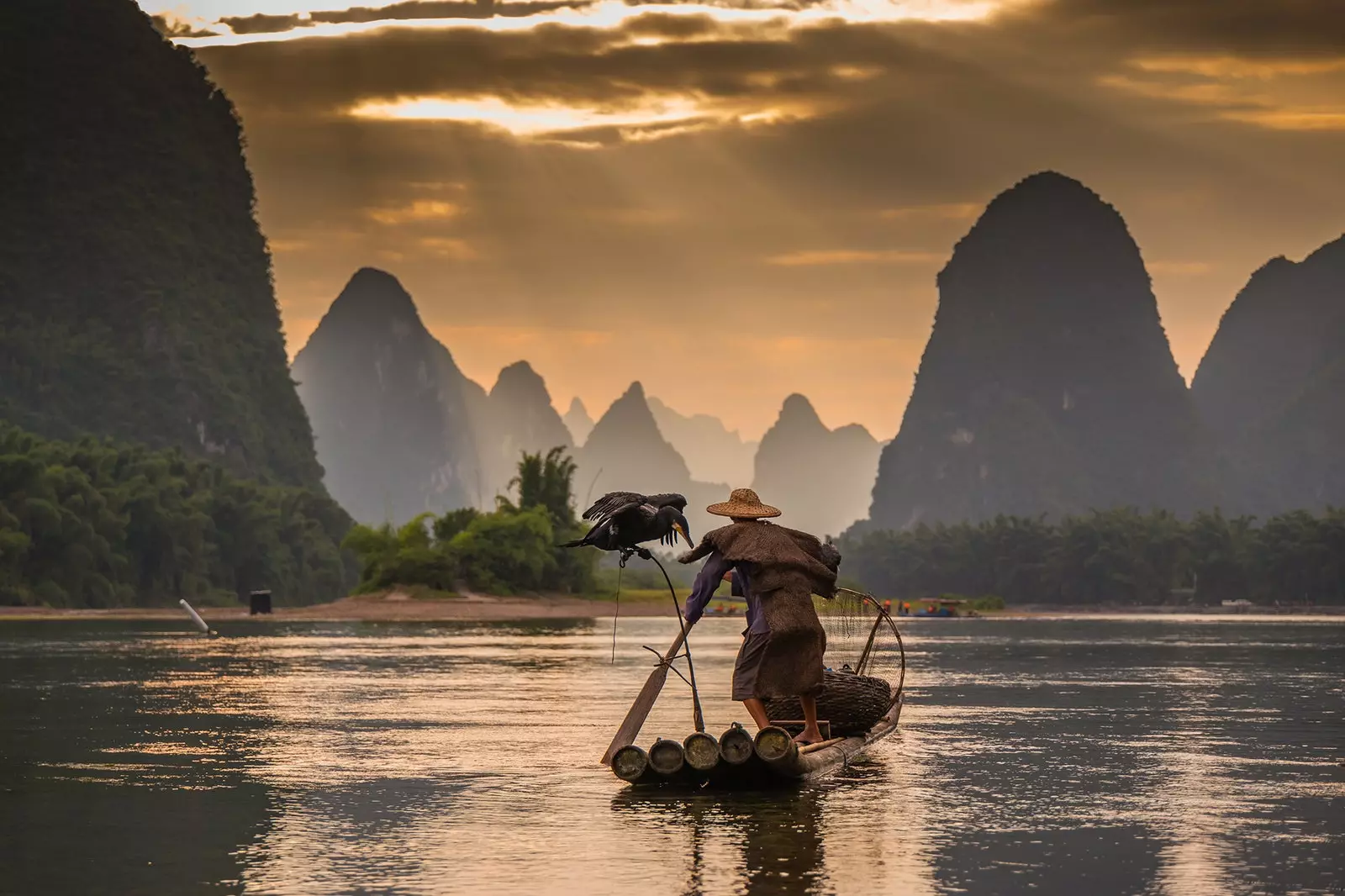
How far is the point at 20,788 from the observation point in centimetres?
1494

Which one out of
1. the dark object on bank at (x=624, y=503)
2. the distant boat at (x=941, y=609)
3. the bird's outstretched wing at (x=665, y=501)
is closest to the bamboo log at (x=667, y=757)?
the dark object on bank at (x=624, y=503)

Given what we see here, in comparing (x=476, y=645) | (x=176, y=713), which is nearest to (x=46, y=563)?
(x=476, y=645)

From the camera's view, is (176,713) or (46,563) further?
(46,563)

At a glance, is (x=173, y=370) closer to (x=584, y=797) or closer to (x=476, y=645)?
(x=476, y=645)

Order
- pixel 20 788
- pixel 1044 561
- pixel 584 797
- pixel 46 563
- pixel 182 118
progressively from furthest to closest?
pixel 182 118 < pixel 1044 561 < pixel 46 563 < pixel 20 788 < pixel 584 797

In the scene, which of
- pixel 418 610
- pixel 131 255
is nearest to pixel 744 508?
pixel 418 610

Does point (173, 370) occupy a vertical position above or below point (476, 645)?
above

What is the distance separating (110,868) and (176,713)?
12.6 meters

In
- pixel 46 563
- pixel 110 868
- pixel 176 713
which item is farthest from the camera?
pixel 46 563

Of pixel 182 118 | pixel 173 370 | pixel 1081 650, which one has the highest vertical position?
pixel 182 118

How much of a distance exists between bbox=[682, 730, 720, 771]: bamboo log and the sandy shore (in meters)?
64.1

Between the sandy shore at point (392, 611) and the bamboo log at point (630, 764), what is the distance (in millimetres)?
63800

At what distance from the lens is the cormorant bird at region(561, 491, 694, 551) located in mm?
15016

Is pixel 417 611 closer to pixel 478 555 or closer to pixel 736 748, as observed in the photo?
pixel 478 555
